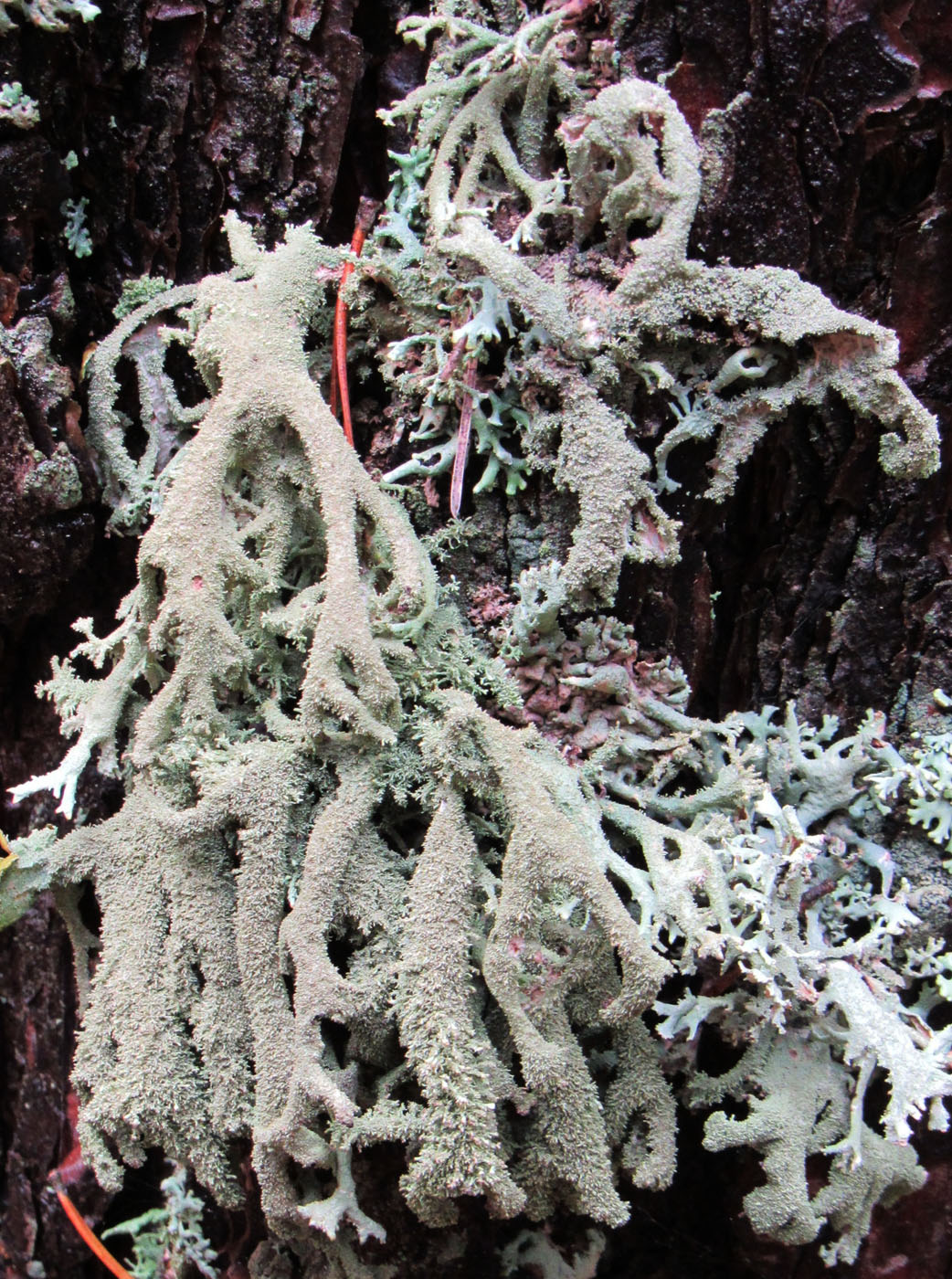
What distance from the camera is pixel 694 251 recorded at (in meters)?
1.25

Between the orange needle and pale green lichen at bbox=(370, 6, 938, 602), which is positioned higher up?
pale green lichen at bbox=(370, 6, 938, 602)

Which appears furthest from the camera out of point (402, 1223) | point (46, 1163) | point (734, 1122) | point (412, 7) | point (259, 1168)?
point (46, 1163)

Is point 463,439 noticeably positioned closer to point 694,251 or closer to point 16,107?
point 694,251

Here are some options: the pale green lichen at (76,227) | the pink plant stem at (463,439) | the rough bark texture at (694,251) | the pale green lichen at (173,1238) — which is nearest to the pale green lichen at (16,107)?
the rough bark texture at (694,251)

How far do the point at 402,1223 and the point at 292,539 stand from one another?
0.97 m

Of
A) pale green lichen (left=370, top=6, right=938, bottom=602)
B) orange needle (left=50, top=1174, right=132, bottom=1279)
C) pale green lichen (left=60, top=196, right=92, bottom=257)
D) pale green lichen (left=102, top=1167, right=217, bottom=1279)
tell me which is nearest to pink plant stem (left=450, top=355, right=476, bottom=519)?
pale green lichen (left=370, top=6, right=938, bottom=602)

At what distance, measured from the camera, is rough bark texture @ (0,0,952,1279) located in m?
1.23

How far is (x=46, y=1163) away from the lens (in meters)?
1.66

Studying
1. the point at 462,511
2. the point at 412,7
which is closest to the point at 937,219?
the point at 462,511

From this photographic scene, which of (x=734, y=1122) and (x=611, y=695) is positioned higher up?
(x=611, y=695)

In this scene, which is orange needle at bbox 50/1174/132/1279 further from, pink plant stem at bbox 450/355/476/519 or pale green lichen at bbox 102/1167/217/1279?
pink plant stem at bbox 450/355/476/519

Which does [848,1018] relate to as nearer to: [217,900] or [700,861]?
[700,861]

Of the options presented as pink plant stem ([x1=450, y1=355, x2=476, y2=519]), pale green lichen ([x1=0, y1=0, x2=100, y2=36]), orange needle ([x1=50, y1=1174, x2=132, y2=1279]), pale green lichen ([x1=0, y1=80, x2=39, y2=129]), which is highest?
pale green lichen ([x1=0, y1=0, x2=100, y2=36])

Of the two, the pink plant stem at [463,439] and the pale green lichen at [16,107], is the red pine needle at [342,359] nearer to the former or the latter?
the pink plant stem at [463,439]
